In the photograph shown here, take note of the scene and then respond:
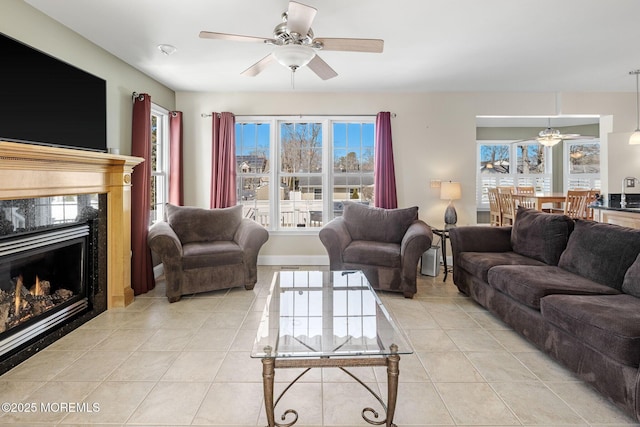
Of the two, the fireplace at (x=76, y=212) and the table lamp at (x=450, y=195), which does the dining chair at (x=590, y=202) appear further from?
the fireplace at (x=76, y=212)

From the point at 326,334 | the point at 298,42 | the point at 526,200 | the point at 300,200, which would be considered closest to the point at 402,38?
the point at 298,42

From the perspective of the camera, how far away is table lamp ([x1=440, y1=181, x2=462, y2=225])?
5.06m

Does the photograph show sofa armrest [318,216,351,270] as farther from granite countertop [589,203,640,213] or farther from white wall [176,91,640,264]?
granite countertop [589,203,640,213]

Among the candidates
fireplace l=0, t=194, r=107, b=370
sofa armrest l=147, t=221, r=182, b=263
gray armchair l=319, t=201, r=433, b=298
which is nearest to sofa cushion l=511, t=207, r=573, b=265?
gray armchair l=319, t=201, r=433, b=298

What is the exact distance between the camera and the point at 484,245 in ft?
12.9

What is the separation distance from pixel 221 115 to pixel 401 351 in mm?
4402

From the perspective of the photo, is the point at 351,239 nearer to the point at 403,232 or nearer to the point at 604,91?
the point at 403,232

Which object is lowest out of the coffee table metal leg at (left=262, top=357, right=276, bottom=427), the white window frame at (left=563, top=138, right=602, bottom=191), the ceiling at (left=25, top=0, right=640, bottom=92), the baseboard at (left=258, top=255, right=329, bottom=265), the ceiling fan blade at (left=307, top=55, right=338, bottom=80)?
the baseboard at (left=258, top=255, right=329, bottom=265)

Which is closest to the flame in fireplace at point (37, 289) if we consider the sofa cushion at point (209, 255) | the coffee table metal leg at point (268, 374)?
the sofa cushion at point (209, 255)

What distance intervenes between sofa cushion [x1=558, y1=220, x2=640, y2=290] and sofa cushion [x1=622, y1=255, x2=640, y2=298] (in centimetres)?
8

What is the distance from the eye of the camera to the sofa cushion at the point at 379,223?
4.51m

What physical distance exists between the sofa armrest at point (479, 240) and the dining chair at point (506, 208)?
2248mm

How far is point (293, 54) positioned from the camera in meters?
2.52

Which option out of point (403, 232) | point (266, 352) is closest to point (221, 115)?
point (403, 232)
